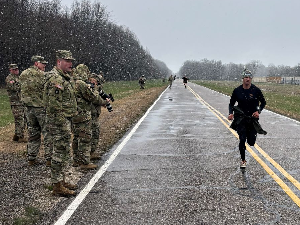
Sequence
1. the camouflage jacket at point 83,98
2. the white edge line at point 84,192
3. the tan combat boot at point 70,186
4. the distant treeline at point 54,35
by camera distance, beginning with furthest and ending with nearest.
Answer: the distant treeline at point 54,35 < the camouflage jacket at point 83,98 < the tan combat boot at point 70,186 < the white edge line at point 84,192

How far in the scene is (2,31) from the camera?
33500mm

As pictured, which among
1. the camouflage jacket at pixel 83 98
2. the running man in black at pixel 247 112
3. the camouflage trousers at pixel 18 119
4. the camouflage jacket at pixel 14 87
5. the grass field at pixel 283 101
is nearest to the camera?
the camouflage jacket at pixel 83 98

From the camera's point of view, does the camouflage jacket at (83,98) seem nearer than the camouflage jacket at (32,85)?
Yes

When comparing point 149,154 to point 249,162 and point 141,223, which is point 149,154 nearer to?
point 249,162

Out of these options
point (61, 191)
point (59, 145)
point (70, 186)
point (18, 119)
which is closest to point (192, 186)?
point (70, 186)

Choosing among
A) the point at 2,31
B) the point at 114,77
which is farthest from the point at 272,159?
the point at 114,77

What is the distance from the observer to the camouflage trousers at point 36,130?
6.50 metres

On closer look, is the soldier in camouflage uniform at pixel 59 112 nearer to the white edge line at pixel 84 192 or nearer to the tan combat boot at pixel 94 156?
the white edge line at pixel 84 192

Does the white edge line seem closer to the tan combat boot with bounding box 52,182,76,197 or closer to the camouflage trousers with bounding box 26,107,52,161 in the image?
the tan combat boot with bounding box 52,182,76,197

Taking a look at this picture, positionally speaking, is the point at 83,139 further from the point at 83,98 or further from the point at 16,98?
the point at 16,98

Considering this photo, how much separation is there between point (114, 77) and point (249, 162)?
252 feet

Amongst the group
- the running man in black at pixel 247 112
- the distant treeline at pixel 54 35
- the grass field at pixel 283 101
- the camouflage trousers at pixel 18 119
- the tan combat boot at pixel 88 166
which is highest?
the distant treeline at pixel 54 35

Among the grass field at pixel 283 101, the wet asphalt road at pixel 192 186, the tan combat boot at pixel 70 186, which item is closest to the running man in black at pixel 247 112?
the wet asphalt road at pixel 192 186

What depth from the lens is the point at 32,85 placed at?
671cm
